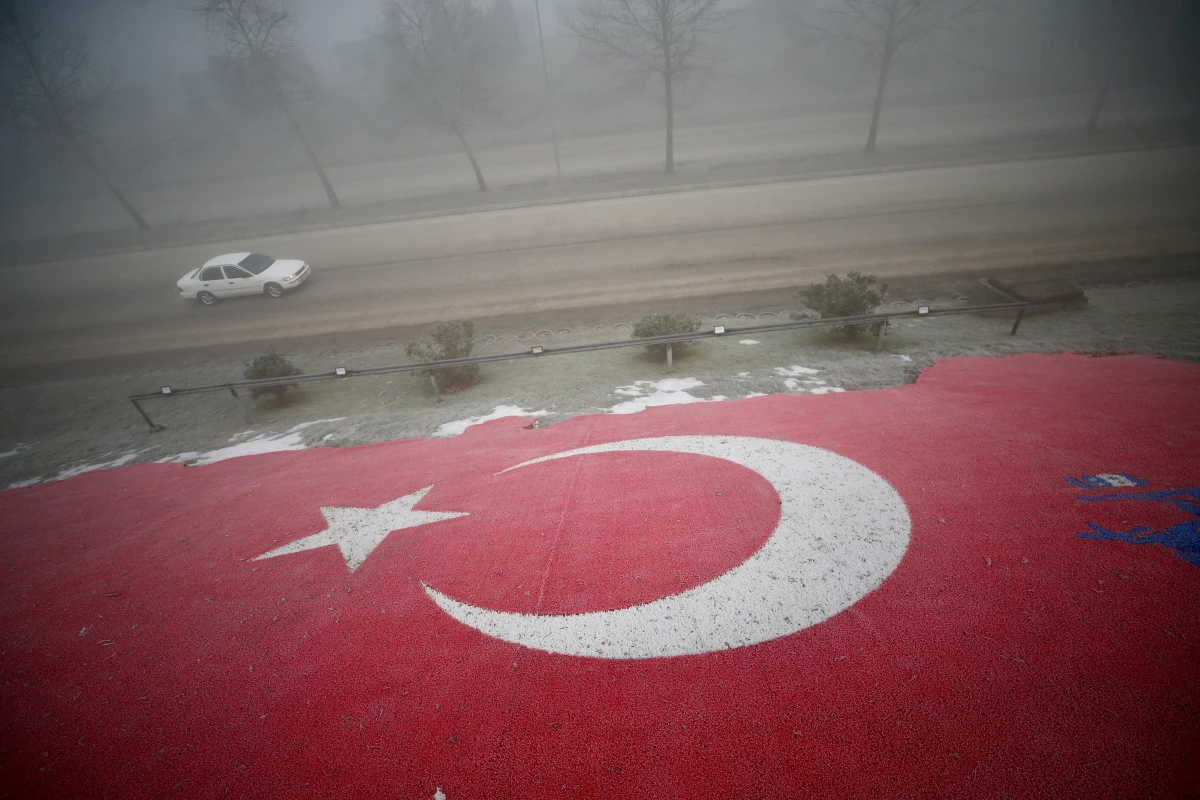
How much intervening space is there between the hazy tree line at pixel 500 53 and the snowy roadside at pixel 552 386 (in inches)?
694

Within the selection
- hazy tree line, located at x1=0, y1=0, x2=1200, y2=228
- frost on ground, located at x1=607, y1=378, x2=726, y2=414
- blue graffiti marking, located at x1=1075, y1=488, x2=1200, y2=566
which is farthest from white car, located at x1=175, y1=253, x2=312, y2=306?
blue graffiti marking, located at x1=1075, y1=488, x2=1200, y2=566

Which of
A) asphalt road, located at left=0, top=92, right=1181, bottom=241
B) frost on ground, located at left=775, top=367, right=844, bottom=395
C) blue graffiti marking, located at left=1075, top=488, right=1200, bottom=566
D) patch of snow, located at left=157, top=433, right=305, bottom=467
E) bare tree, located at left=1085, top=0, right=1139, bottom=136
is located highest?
bare tree, located at left=1085, top=0, right=1139, bottom=136

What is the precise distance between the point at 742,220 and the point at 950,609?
674 inches

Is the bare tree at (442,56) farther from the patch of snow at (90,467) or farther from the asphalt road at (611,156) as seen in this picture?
the patch of snow at (90,467)

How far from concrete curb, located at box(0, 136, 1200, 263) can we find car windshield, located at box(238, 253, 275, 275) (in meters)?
6.22

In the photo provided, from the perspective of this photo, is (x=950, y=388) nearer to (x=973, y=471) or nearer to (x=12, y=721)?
(x=973, y=471)

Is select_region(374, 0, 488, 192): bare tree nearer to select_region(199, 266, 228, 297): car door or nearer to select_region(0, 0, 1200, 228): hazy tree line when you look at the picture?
select_region(0, 0, 1200, 228): hazy tree line

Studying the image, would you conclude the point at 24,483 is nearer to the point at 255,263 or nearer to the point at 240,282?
the point at 240,282

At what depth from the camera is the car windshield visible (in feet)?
53.7

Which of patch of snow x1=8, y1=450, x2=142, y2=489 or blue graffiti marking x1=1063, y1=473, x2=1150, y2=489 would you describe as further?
patch of snow x1=8, y1=450, x2=142, y2=489

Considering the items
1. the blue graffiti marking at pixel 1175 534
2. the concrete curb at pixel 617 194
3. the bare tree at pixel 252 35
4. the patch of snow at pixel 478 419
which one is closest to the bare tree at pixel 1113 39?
the concrete curb at pixel 617 194

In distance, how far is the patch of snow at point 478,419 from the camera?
290 inches

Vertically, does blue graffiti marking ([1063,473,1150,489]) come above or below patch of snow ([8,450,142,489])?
above

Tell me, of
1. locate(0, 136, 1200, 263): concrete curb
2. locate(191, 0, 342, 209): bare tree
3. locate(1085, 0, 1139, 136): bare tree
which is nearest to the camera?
locate(0, 136, 1200, 263): concrete curb
